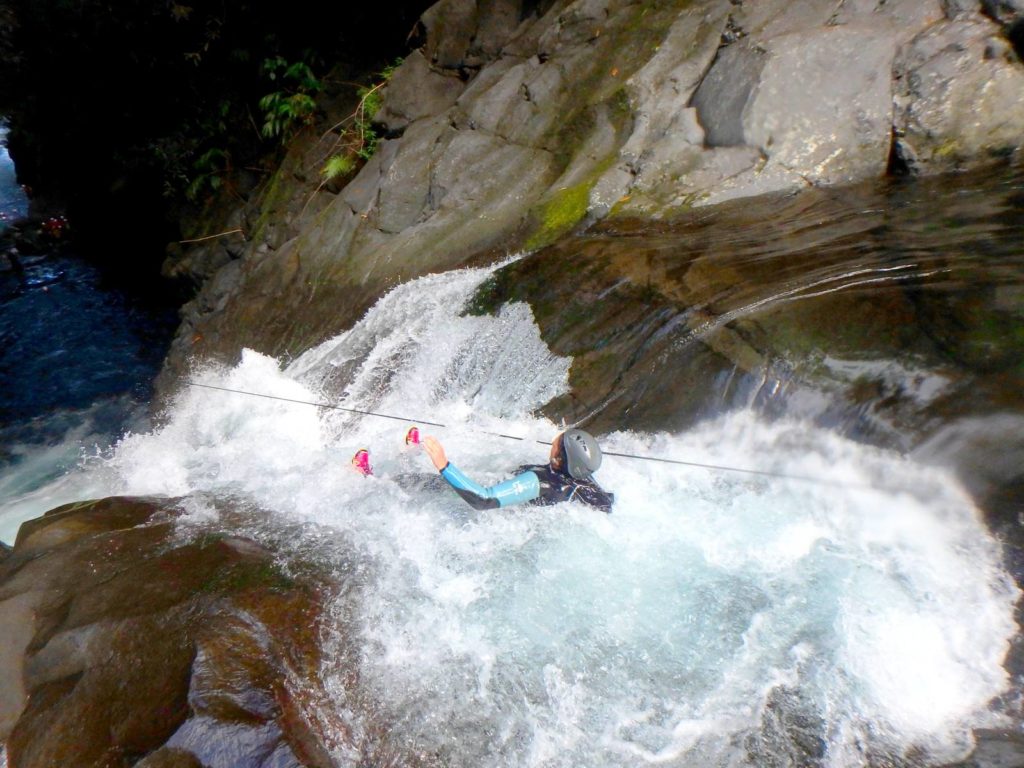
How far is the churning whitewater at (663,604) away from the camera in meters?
3.08

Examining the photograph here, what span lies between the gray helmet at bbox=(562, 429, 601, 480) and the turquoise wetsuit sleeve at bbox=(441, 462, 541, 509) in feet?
0.92

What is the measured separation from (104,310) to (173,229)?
2202 millimetres

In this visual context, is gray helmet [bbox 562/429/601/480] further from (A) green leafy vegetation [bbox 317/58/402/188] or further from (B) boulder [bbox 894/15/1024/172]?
(A) green leafy vegetation [bbox 317/58/402/188]

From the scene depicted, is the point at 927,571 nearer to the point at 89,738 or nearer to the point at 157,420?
the point at 89,738

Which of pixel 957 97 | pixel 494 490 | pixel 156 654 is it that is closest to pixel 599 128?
pixel 957 97

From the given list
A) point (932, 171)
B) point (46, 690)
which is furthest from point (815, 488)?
point (46, 690)

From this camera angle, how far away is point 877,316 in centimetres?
451

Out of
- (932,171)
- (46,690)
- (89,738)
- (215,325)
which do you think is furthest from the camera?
(215,325)

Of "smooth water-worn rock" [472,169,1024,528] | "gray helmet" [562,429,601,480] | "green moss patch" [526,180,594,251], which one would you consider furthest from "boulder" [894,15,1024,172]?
"gray helmet" [562,429,601,480]

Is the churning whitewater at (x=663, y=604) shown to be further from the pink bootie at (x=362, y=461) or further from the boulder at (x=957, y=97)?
the boulder at (x=957, y=97)

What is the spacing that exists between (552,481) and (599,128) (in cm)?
494

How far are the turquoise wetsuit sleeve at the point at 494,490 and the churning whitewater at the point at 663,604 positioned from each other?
29 centimetres

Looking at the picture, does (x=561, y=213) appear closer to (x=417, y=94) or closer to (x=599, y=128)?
(x=599, y=128)

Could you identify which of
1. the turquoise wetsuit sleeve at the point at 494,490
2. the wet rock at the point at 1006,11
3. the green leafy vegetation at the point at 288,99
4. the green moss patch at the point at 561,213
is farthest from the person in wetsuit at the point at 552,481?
the green leafy vegetation at the point at 288,99
